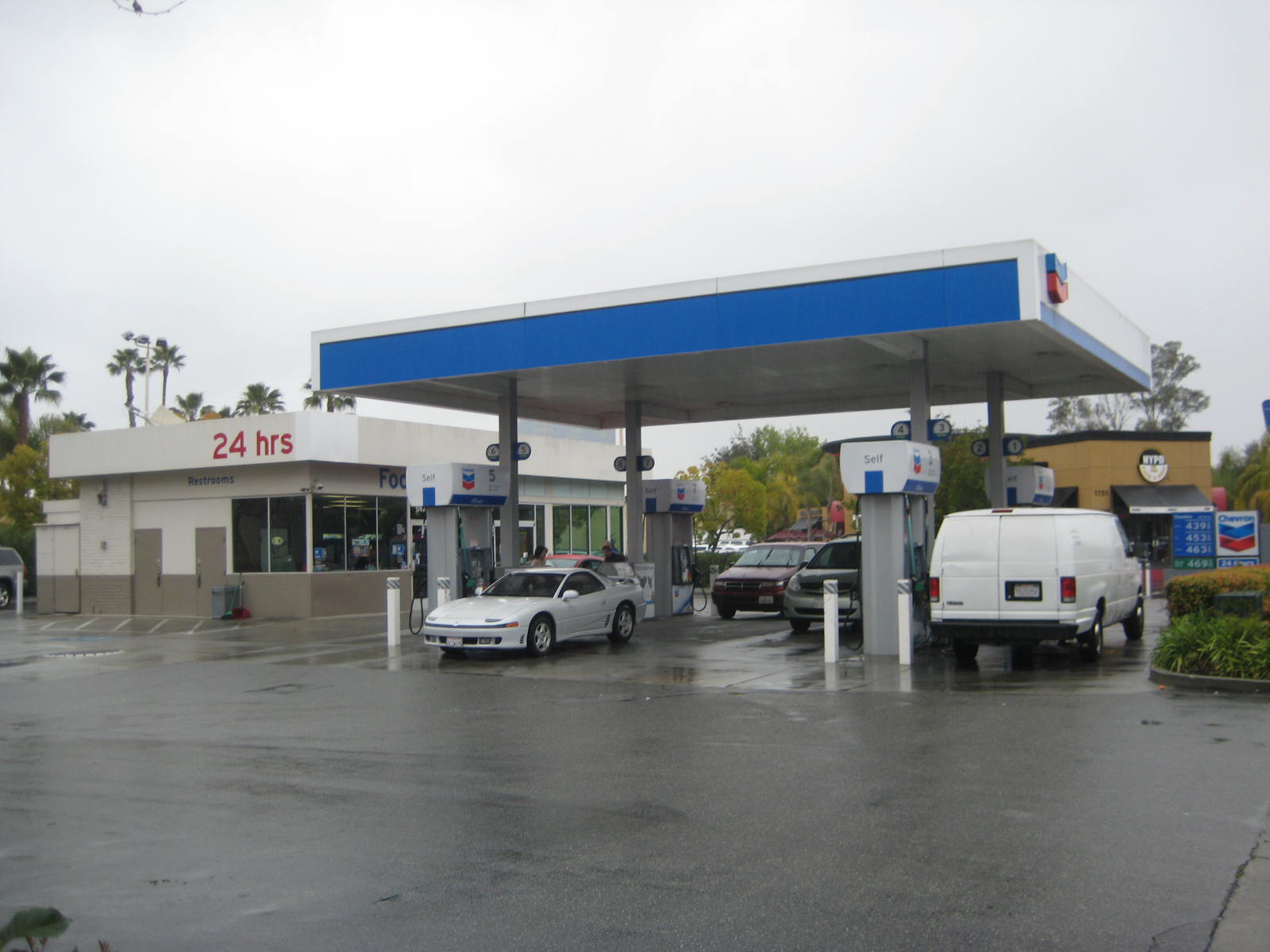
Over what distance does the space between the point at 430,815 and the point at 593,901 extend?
7.25ft

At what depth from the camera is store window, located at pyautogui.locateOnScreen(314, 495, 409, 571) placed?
94.4 ft

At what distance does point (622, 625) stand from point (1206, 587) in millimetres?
8923

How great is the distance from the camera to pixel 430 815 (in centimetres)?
781

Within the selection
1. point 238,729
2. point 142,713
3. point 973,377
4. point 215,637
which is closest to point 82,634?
point 215,637

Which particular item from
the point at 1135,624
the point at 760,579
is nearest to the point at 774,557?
the point at 760,579

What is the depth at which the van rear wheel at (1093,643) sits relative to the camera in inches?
607

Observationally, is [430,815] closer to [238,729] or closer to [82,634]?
[238,729]

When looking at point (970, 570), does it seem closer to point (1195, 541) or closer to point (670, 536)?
point (1195, 541)

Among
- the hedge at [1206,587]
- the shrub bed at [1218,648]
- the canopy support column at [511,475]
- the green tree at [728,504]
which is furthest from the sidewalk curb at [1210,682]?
the green tree at [728,504]

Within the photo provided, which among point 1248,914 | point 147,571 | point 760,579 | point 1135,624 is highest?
point 147,571

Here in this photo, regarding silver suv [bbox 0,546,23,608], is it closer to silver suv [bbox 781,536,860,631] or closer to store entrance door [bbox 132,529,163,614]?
store entrance door [bbox 132,529,163,614]

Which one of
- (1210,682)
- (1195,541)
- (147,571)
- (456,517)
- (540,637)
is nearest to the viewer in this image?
(1210,682)

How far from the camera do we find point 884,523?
16.8 m

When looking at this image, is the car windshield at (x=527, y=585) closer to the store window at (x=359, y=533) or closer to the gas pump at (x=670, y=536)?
the gas pump at (x=670, y=536)
